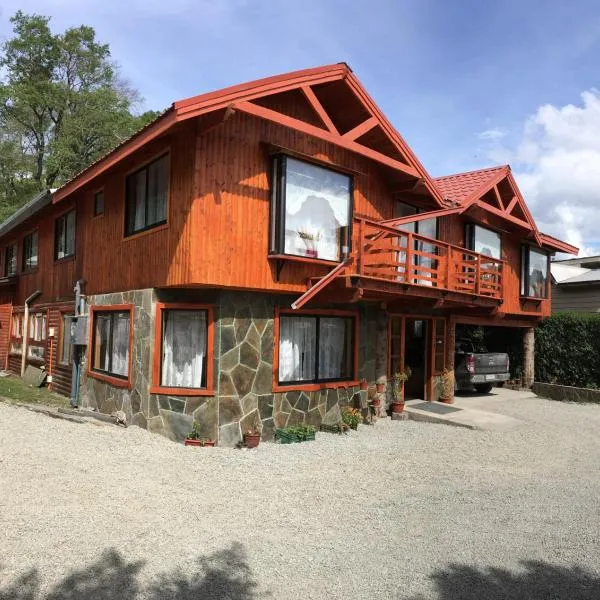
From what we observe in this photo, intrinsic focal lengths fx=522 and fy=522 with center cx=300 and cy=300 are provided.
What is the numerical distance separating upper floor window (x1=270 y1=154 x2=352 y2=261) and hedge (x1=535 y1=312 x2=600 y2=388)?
421 inches

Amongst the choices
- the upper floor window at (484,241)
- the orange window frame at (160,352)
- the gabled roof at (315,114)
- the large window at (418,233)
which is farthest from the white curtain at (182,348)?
the upper floor window at (484,241)

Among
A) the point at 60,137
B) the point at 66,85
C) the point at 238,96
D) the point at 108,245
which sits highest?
the point at 66,85

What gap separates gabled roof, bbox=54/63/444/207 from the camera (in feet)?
27.0

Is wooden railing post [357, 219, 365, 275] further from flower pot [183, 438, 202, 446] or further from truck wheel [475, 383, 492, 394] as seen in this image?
truck wheel [475, 383, 492, 394]

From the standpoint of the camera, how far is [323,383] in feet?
35.9

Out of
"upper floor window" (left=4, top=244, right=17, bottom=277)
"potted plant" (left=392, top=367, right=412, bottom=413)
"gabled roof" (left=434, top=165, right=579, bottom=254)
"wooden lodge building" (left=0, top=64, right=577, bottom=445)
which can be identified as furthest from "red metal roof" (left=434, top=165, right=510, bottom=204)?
"upper floor window" (left=4, top=244, right=17, bottom=277)

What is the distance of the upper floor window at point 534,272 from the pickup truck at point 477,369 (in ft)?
10.1

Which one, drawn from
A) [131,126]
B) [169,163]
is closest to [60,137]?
[131,126]

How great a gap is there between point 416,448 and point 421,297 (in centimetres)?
333

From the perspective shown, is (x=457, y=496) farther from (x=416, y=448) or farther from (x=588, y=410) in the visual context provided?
(x=588, y=410)

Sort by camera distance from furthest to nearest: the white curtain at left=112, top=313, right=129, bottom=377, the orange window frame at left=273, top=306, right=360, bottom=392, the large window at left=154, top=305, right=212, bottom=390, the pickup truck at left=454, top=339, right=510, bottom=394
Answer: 1. the pickup truck at left=454, top=339, right=510, bottom=394
2. the white curtain at left=112, top=313, right=129, bottom=377
3. the orange window frame at left=273, top=306, right=360, bottom=392
4. the large window at left=154, top=305, right=212, bottom=390

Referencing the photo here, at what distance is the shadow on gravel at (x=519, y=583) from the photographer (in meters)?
4.40

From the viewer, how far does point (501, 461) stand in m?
8.84

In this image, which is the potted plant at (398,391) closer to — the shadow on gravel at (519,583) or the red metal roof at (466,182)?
the red metal roof at (466,182)
